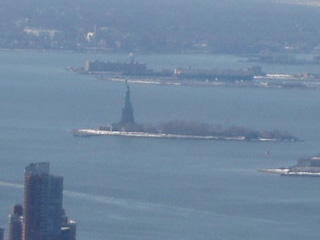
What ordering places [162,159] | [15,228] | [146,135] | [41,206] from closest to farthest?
[41,206]
[15,228]
[162,159]
[146,135]

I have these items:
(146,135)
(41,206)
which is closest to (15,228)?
(41,206)

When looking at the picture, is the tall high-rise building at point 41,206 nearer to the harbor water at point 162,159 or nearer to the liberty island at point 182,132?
the harbor water at point 162,159

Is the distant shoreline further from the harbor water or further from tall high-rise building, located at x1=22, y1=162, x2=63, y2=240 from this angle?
tall high-rise building, located at x1=22, y1=162, x2=63, y2=240

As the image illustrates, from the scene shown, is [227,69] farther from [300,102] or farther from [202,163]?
[202,163]

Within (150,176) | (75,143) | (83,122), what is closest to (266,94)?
(83,122)

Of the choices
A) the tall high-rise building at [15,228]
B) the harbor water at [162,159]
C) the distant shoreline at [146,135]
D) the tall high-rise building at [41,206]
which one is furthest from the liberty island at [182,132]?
the tall high-rise building at [41,206]

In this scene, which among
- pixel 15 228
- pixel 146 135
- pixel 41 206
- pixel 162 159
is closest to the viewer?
pixel 41 206

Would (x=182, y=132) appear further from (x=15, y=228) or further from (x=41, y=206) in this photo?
(x=41, y=206)
